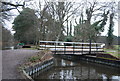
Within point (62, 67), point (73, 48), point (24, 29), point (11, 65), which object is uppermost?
point (24, 29)

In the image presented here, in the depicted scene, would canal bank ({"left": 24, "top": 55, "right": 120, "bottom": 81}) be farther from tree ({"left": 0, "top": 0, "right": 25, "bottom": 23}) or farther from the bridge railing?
tree ({"left": 0, "top": 0, "right": 25, "bottom": 23})

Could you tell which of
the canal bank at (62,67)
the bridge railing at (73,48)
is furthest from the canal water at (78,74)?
the bridge railing at (73,48)

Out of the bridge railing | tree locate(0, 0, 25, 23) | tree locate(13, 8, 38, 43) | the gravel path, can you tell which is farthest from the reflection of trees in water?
tree locate(13, 8, 38, 43)

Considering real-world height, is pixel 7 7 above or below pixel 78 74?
above

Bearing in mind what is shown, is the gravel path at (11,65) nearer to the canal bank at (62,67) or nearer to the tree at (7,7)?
the canal bank at (62,67)

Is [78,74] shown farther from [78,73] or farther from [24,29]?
[24,29]

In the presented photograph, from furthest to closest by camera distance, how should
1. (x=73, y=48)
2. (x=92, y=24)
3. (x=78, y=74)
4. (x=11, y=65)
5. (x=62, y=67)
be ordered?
(x=92, y=24) → (x=73, y=48) → (x=62, y=67) → (x=78, y=74) → (x=11, y=65)

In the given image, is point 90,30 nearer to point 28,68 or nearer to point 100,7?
point 100,7

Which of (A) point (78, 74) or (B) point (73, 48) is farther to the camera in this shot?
(B) point (73, 48)

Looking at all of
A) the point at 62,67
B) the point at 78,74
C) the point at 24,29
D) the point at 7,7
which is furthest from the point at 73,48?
the point at 24,29

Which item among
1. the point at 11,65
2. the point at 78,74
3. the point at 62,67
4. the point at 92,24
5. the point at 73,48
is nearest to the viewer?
the point at 11,65

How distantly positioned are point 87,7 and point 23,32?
15.1 meters

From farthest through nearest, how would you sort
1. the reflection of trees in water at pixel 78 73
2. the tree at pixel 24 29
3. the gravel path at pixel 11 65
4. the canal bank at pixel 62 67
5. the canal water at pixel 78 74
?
the tree at pixel 24 29
the canal bank at pixel 62 67
the reflection of trees in water at pixel 78 73
the canal water at pixel 78 74
the gravel path at pixel 11 65

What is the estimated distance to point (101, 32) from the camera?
26188mm
